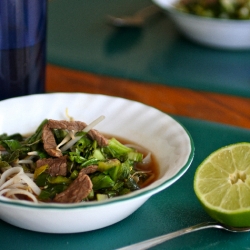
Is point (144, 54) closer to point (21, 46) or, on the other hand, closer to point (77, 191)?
point (21, 46)

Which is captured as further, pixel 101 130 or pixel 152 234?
pixel 101 130

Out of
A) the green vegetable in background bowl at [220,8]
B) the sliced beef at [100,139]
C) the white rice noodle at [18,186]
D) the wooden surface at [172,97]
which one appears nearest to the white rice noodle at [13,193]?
the white rice noodle at [18,186]

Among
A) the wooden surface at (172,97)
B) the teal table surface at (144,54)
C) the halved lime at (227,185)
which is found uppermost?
the halved lime at (227,185)

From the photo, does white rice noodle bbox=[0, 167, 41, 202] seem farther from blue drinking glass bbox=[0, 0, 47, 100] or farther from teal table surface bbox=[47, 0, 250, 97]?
teal table surface bbox=[47, 0, 250, 97]

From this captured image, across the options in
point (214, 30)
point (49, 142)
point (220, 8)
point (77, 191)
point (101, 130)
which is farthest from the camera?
point (220, 8)

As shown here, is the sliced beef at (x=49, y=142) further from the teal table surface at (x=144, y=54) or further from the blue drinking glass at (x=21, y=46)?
the teal table surface at (x=144, y=54)

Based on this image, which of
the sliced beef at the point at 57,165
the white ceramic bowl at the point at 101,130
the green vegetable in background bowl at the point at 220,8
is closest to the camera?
the white ceramic bowl at the point at 101,130

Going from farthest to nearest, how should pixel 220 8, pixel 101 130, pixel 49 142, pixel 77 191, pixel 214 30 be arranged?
pixel 220 8 → pixel 214 30 → pixel 101 130 → pixel 49 142 → pixel 77 191

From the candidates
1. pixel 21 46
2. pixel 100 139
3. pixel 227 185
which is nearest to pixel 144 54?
pixel 21 46
